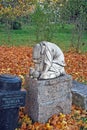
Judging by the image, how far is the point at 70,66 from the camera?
11609 mm

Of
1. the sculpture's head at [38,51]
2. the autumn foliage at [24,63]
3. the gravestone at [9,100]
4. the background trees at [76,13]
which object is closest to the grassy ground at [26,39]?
the background trees at [76,13]

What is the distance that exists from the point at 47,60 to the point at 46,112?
81cm

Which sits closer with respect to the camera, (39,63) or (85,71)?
(39,63)

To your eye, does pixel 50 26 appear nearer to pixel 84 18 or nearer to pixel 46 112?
pixel 84 18

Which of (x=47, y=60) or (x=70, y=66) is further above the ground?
(x=47, y=60)

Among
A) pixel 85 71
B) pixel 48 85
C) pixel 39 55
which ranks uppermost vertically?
pixel 39 55

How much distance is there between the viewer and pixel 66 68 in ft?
36.8

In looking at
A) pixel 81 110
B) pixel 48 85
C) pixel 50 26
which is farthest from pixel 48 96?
pixel 50 26

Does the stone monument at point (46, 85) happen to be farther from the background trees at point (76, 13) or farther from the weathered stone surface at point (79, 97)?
the background trees at point (76, 13)

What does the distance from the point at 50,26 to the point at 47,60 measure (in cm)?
923

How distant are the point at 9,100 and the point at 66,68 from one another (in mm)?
5779

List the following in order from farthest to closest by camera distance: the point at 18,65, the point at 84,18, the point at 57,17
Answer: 1. the point at 57,17
2. the point at 84,18
3. the point at 18,65

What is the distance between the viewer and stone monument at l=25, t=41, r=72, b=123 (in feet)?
19.9

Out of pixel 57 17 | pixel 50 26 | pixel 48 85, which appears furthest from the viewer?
pixel 57 17
